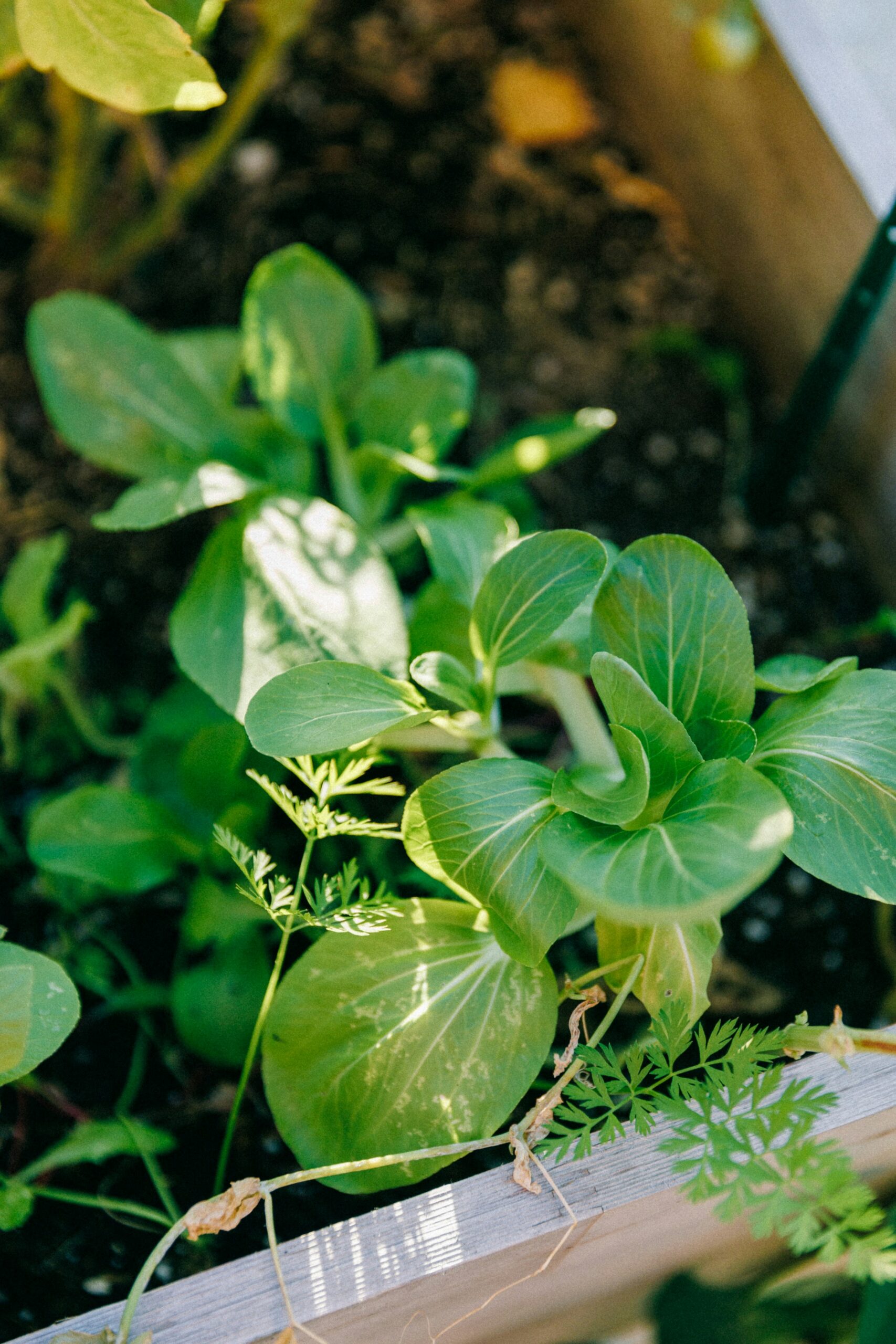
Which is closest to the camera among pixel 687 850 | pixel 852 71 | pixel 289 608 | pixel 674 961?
pixel 687 850

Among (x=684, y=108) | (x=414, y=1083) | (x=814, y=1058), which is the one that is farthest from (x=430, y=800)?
(x=684, y=108)

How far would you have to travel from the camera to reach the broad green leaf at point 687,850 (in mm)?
496

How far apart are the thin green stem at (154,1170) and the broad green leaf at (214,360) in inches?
27.1

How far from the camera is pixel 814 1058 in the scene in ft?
2.15

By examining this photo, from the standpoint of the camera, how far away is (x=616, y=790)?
2.09 feet

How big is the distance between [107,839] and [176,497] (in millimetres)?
290

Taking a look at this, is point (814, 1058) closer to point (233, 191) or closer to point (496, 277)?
point (496, 277)

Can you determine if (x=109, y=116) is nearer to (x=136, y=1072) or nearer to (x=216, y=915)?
(x=216, y=915)

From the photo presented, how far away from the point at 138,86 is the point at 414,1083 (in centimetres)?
72

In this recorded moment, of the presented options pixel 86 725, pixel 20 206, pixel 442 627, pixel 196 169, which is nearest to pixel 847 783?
pixel 442 627

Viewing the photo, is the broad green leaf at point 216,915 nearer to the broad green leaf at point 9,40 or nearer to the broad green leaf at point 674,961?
the broad green leaf at point 674,961

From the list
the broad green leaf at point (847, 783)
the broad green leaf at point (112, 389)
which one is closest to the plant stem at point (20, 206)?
the broad green leaf at point (112, 389)

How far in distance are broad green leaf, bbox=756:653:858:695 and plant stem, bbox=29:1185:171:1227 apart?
60cm

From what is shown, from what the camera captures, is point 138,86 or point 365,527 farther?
point 365,527
